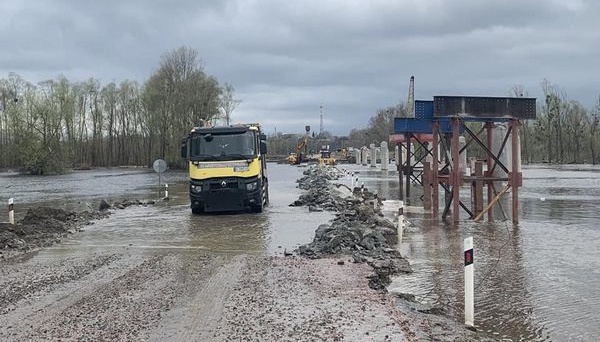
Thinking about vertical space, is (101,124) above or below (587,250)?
above

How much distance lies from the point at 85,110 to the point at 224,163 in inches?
3360

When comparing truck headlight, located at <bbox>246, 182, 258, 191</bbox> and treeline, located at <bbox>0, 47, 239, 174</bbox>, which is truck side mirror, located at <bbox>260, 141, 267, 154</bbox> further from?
treeline, located at <bbox>0, 47, 239, 174</bbox>

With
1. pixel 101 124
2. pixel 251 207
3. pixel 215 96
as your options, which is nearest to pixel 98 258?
pixel 251 207

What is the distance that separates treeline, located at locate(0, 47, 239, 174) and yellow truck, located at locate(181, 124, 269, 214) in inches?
1966

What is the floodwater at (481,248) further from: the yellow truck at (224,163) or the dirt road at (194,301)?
the dirt road at (194,301)

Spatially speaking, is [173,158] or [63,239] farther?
[173,158]

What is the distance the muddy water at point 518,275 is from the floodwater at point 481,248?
15 millimetres

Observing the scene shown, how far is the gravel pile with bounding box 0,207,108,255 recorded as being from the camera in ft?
43.3

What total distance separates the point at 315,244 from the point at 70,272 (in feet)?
15.5

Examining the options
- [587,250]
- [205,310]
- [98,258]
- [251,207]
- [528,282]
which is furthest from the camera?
[251,207]

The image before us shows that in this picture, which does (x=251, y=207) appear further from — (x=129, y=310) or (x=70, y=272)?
(x=129, y=310)

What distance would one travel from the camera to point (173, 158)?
79.8 m

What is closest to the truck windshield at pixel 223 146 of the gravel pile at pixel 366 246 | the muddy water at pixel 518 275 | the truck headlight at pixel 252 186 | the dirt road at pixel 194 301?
the truck headlight at pixel 252 186

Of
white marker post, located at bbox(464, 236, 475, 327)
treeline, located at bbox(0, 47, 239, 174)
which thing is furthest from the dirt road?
treeline, located at bbox(0, 47, 239, 174)
